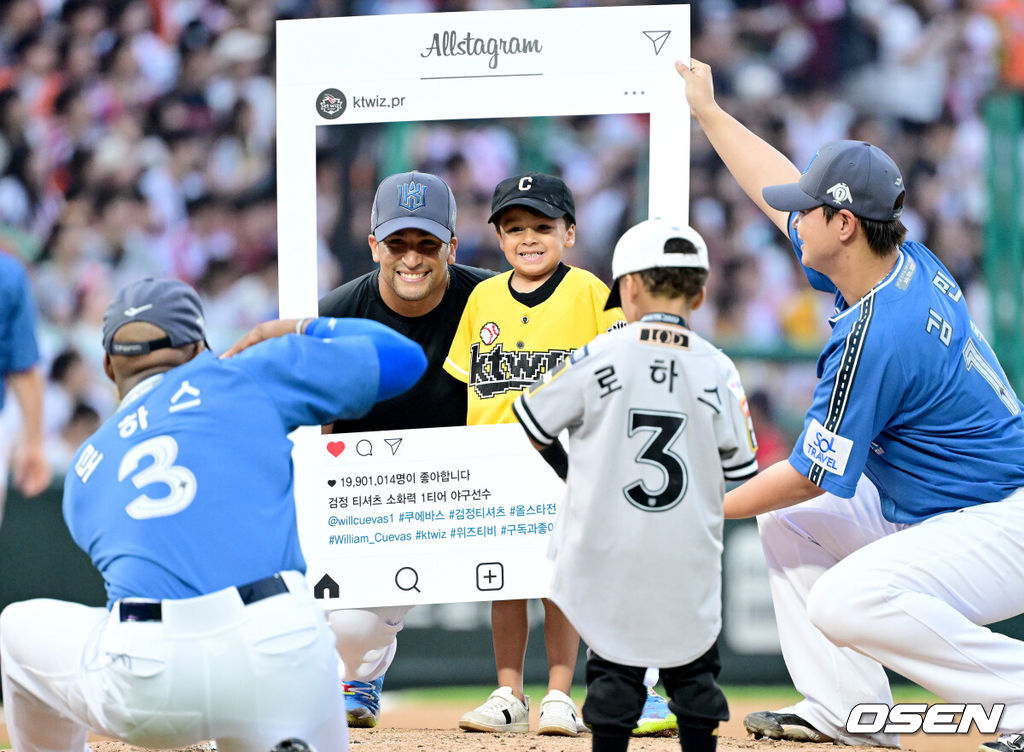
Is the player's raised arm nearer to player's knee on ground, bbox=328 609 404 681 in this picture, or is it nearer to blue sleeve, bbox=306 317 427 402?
blue sleeve, bbox=306 317 427 402

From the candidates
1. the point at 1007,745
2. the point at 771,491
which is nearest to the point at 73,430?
the point at 771,491

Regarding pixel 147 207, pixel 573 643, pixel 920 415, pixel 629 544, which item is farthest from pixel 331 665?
pixel 147 207

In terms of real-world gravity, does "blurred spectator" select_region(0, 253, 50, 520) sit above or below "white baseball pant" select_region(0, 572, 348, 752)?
above

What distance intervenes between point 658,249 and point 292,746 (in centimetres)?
140

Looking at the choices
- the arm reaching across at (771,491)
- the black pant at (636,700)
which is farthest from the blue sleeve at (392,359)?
the arm reaching across at (771,491)

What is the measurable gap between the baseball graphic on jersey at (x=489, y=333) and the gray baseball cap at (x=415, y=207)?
368 millimetres

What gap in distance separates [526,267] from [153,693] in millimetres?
2116

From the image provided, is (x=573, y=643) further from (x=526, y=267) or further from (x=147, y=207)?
(x=147, y=207)

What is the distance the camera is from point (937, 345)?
3605 mm

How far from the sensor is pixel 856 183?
3658 mm

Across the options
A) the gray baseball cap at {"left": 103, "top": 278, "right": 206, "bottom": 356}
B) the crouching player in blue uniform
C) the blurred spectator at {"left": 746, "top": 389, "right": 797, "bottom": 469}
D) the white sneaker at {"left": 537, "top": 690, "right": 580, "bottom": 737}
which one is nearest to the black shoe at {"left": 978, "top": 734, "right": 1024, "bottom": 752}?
the white sneaker at {"left": 537, "top": 690, "right": 580, "bottom": 737}

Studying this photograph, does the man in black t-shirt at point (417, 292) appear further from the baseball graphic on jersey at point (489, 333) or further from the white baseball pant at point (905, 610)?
the white baseball pant at point (905, 610)

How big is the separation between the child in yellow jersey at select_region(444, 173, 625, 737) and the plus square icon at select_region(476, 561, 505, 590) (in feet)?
0.52

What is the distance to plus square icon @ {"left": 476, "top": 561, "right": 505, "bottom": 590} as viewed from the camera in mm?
4297
